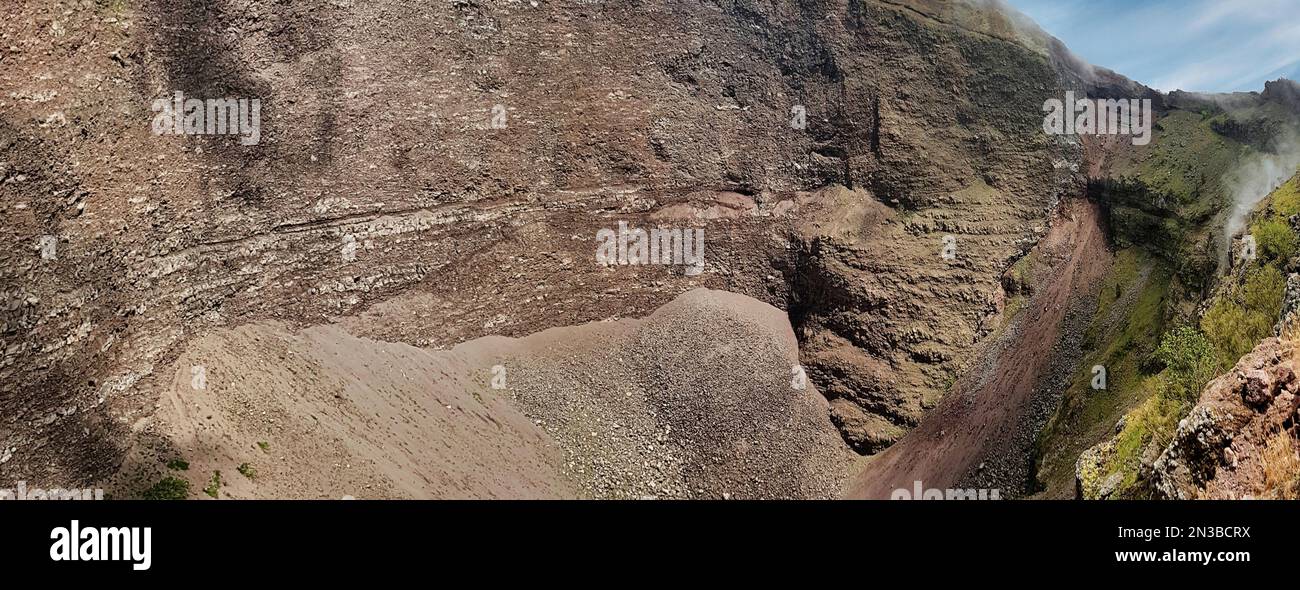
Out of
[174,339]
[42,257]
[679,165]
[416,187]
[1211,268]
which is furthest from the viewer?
[679,165]

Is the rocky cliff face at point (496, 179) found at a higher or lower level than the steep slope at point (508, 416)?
higher

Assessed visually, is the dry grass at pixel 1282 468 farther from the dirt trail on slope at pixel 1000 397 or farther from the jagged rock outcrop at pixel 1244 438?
the dirt trail on slope at pixel 1000 397

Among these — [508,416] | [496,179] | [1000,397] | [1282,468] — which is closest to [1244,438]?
[1282,468]

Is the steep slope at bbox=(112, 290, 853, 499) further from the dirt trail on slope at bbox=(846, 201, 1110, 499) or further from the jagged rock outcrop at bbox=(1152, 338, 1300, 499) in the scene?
the jagged rock outcrop at bbox=(1152, 338, 1300, 499)

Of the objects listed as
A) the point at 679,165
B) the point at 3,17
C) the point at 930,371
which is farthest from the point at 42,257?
the point at 930,371

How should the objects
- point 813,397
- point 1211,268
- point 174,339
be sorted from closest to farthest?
point 174,339
point 1211,268
point 813,397

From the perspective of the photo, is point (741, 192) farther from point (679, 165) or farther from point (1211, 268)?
point (1211, 268)

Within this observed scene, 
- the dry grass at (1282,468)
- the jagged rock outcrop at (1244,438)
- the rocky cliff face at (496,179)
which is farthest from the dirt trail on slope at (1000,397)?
the dry grass at (1282,468)

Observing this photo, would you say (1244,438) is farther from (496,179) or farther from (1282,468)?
(496,179)
